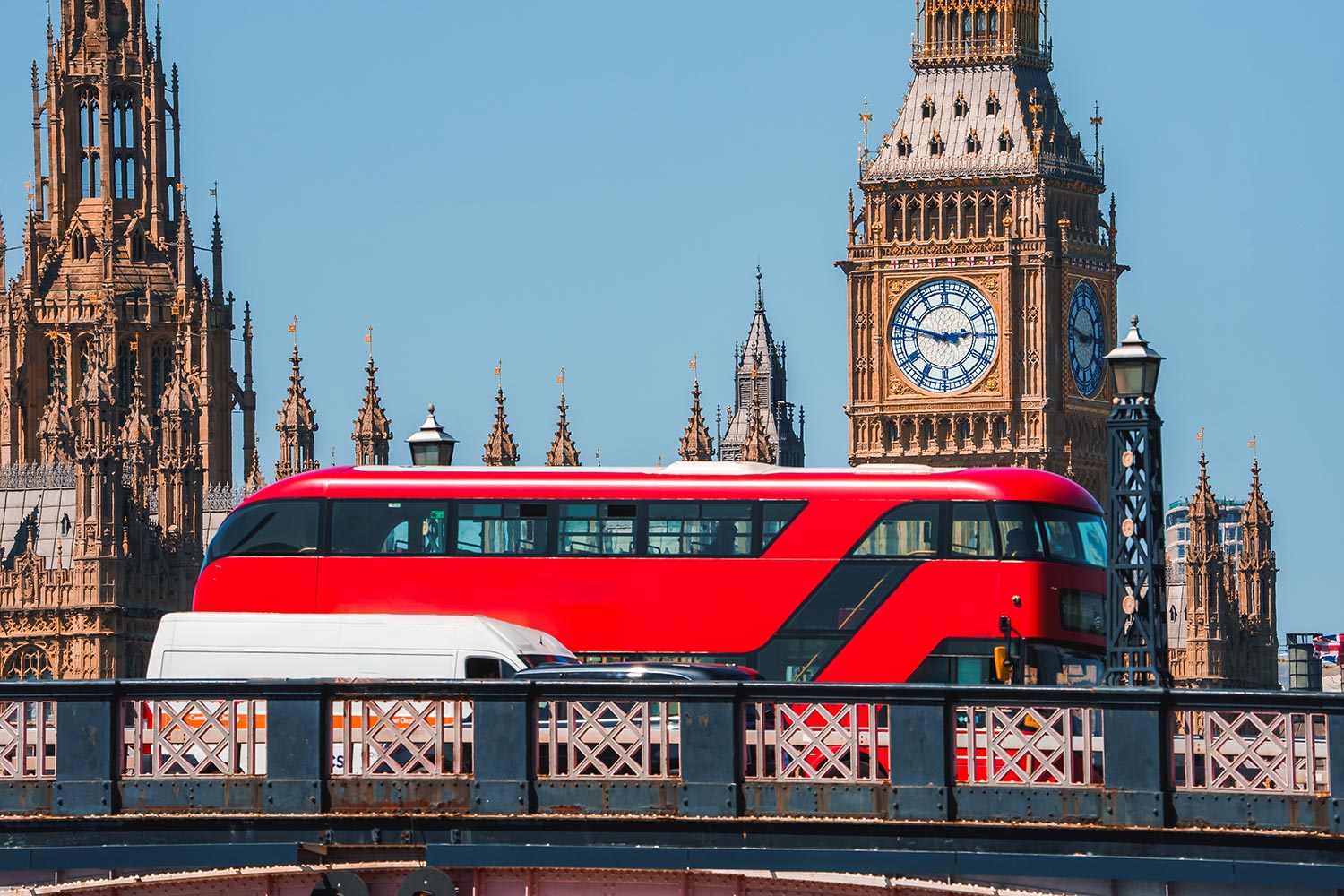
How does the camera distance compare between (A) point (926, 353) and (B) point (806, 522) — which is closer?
(B) point (806, 522)

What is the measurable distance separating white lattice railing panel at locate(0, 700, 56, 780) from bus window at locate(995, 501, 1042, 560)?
18625 mm

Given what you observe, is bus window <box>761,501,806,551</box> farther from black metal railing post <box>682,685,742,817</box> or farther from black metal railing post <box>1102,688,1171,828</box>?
black metal railing post <box>1102,688,1171,828</box>

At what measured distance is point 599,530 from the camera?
5356cm

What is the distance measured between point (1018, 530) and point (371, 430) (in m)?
70.3

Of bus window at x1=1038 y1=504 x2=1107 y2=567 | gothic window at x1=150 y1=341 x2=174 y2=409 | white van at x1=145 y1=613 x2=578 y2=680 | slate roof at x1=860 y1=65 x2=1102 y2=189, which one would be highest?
slate roof at x1=860 y1=65 x2=1102 y2=189

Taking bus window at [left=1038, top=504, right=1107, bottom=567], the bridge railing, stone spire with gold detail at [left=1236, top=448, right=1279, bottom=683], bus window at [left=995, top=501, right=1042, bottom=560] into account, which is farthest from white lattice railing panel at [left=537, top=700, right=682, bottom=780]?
stone spire with gold detail at [left=1236, top=448, right=1279, bottom=683]

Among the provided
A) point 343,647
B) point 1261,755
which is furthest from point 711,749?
point 343,647

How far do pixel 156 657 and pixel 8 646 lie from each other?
3106 inches

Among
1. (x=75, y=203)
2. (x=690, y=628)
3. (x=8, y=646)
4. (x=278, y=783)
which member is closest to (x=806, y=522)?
(x=690, y=628)

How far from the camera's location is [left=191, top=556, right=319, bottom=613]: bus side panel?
54.0m

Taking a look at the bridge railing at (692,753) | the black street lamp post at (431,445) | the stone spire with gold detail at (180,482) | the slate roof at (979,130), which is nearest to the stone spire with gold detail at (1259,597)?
the slate roof at (979,130)

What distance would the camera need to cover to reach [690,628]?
53.0m

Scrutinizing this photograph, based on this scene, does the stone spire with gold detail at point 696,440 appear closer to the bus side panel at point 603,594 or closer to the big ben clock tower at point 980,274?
the big ben clock tower at point 980,274

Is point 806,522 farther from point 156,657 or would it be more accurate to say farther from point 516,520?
point 156,657
